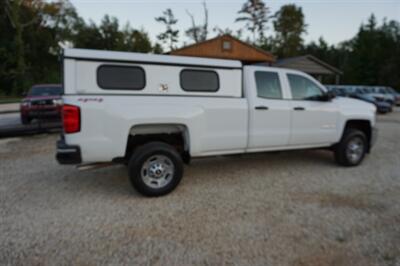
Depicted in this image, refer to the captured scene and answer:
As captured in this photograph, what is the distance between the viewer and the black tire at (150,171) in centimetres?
388

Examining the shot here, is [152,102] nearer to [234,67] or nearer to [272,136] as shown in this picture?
[234,67]

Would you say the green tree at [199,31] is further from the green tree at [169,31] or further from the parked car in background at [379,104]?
the parked car in background at [379,104]

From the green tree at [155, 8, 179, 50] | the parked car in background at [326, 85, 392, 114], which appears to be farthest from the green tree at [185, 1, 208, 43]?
the parked car in background at [326, 85, 392, 114]

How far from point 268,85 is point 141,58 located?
7.70 ft

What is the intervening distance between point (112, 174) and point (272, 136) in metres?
3.16

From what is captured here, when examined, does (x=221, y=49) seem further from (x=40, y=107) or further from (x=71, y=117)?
(x=71, y=117)

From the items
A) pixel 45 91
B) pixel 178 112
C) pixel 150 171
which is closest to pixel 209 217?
pixel 150 171

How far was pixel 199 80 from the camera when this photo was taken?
4.29 metres

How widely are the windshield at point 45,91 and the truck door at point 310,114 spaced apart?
9.39m

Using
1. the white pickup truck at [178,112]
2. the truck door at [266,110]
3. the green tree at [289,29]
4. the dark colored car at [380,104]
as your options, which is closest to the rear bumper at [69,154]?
the white pickup truck at [178,112]

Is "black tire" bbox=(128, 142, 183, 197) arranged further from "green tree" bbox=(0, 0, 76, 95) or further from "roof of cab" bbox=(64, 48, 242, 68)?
"green tree" bbox=(0, 0, 76, 95)

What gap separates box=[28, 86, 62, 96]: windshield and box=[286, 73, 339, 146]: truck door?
9390 mm

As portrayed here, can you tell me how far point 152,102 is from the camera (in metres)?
3.85

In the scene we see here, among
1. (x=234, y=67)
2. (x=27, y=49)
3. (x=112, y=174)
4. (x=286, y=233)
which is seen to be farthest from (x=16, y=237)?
(x=27, y=49)
